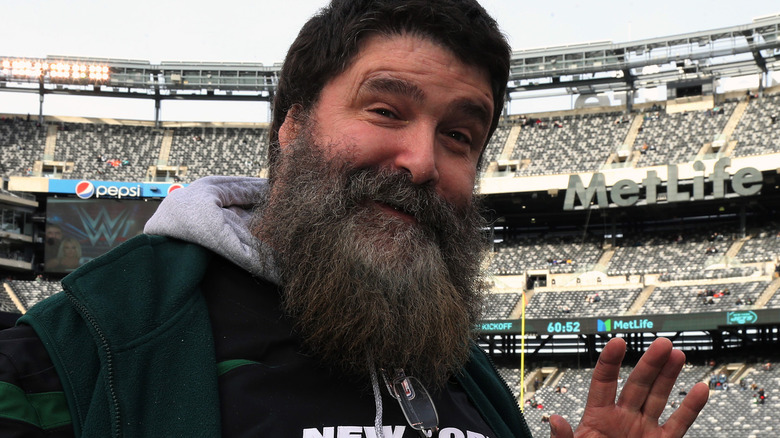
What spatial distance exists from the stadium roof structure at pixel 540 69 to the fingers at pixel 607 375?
132ft

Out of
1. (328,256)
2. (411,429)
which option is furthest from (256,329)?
(411,429)

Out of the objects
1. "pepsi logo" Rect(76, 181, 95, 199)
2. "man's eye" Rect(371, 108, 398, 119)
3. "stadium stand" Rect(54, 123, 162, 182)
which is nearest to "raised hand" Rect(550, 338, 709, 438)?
"man's eye" Rect(371, 108, 398, 119)

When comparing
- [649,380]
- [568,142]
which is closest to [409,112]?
[649,380]

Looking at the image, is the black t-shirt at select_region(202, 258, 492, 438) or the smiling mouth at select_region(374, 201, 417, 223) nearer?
the black t-shirt at select_region(202, 258, 492, 438)

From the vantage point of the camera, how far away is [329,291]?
2111 mm

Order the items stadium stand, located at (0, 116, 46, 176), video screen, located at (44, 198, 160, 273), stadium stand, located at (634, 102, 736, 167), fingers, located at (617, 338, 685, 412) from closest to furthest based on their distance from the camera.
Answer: fingers, located at (617, 338, 685, 412), video screen, located at (44, 198, 160, 273), stadium stand, located at (634, 102, 736, 167), stadium stand, located at (0, 116, 46, 176)

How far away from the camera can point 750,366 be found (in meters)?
31.3

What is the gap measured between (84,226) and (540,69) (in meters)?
24.9

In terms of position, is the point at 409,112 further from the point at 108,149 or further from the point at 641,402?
the point at 108,149

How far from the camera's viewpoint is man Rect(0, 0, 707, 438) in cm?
166

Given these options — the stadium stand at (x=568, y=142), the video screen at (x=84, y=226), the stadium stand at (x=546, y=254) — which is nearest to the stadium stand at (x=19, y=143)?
the video screen at (x=84, y=226)

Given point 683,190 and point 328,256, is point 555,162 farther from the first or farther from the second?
point 328,256

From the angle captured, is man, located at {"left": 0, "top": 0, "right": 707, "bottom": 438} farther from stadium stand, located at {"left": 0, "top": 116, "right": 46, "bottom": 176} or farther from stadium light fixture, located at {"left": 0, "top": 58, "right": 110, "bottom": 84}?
stadium light fixture, located at {"left": 0, "top": 58, "right": 110, "bottom": 84}

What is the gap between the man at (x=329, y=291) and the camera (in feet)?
5.44
